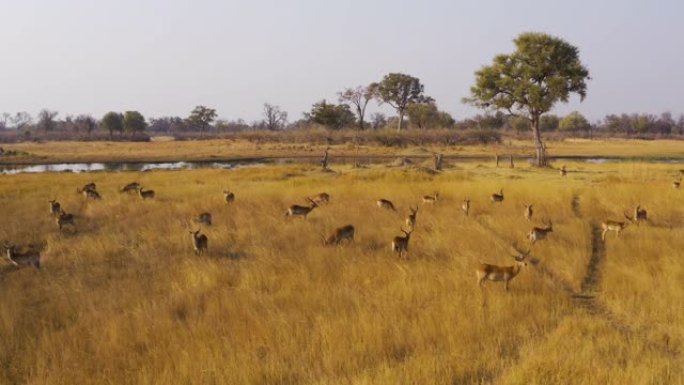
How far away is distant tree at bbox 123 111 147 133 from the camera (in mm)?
113125

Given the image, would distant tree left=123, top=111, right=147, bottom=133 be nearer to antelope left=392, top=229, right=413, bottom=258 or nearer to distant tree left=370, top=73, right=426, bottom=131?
distant tree left=370, top=73, right=426, bottom=131

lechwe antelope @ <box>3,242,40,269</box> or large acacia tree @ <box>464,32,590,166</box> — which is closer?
lechwe antelope @ <box>3,242,40,269</box>

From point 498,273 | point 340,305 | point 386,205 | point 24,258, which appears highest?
point 386,205

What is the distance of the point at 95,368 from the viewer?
6750 millimetres

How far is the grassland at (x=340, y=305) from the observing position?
648 cm

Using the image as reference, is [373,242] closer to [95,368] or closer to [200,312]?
[200,312]

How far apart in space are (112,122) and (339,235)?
113090mm

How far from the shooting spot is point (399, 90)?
10350 cm

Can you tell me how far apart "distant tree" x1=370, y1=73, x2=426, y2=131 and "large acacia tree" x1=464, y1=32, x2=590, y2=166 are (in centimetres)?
6135

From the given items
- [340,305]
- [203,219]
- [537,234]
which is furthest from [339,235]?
[203,219]

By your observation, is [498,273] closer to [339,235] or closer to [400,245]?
[400,245]

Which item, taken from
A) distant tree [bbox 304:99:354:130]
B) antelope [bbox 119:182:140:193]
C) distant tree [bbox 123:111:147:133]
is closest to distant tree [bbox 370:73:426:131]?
distant tree [bbox 304:99:354:130]

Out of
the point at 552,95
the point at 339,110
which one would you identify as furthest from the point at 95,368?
the point at 339,110

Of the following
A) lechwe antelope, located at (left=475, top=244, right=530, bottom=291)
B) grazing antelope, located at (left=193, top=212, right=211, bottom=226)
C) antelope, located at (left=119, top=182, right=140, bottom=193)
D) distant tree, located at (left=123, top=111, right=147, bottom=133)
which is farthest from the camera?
distant tree, located at (left=123, top=111, right=147, bottom=133)
